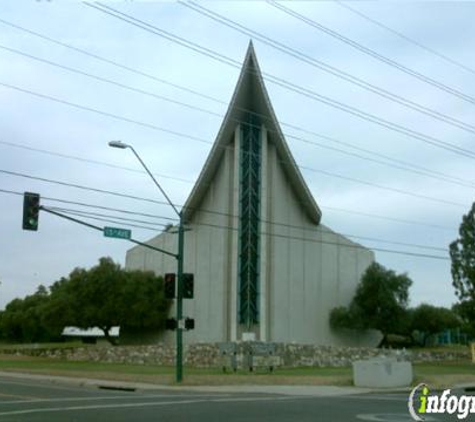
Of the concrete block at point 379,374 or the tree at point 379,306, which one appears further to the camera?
the tree at point 379,306

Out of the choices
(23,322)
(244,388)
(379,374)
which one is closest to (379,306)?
(379,374)

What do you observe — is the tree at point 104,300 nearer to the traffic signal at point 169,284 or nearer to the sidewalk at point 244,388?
the sidewalk at point 244,388

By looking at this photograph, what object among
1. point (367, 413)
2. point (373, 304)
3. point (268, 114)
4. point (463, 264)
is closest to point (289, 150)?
point (268, 114)

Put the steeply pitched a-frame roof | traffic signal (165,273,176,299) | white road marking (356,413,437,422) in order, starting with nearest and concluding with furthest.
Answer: white road marking (356,413,437,422), traffic signal (165,273,176,299), the steeply pitched a-frame roof

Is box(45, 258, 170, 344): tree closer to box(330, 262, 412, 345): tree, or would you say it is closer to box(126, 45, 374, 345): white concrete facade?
box(126, 45, 374, 345): white concrete facade

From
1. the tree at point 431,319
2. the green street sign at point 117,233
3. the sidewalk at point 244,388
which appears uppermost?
the green street sign at point 117,233

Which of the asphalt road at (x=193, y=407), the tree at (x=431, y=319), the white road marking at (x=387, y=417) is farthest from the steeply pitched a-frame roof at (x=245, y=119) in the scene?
the white road marking at (x=387, y=417)

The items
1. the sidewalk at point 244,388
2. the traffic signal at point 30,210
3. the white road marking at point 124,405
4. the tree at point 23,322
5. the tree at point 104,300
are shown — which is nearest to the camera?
the white road marking at point 124,405

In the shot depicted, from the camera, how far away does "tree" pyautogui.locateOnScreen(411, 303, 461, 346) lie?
85188 mm

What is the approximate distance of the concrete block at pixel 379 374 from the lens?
32.8 m

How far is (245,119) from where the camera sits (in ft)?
245

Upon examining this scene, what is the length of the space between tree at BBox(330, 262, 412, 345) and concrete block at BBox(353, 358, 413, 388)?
4242 cm

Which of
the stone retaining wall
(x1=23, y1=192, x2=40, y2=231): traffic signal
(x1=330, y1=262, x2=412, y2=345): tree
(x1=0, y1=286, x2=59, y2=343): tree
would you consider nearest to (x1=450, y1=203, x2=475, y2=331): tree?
the stone retaining wall

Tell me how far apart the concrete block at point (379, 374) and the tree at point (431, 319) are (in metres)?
52.1
